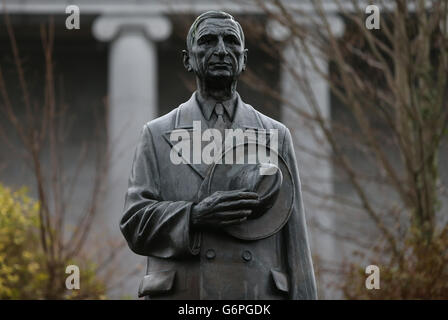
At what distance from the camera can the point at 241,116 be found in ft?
21.6

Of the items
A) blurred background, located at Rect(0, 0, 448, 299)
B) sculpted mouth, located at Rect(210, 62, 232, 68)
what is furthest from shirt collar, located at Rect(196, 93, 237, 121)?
blurred background, located at Rect(0, 0, 448, 299)

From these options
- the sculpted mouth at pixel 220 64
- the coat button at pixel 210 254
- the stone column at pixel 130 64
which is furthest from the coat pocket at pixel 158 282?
the stone column at pixel 130 64

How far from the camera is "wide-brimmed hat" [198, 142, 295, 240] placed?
6.13m

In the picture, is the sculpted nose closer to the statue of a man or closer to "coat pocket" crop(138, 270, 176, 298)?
the statue of a man

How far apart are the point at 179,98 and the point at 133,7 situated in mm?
4652

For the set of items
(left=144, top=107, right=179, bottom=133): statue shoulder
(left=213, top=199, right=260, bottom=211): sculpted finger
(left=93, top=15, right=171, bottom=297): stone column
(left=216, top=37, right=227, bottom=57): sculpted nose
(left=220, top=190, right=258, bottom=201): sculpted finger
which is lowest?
(left=213, top=199, right=260, bottom=211): sculpted finger

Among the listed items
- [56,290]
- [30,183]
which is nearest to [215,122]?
[56,290]

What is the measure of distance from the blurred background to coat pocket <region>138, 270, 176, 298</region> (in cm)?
666

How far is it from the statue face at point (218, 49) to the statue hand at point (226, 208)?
34.3 inches

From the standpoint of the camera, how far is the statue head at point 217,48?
6.40 meters

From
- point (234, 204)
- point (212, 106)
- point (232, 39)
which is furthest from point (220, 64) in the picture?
point (234, 204)

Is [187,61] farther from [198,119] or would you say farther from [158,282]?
[158,282]

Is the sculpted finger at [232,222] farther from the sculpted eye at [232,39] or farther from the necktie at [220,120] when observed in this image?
the sculpted eye at [232,39]
